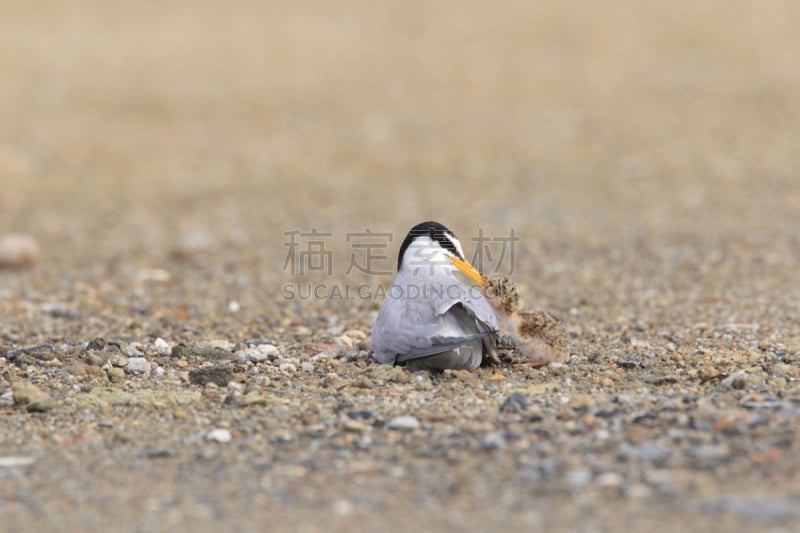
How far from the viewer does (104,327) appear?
7.22 metres

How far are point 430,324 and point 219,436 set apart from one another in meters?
1.41

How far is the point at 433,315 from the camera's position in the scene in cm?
541

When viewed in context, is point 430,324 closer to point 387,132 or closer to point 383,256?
point 383,256

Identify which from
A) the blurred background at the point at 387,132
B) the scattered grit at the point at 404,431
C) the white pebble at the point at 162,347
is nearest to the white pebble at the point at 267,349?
the scattered grit at the point at 404,431

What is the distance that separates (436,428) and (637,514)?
1167mm

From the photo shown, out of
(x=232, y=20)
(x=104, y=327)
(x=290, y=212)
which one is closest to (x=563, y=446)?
(x=104, y=327)

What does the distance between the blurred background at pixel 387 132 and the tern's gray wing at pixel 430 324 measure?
2.73 meters

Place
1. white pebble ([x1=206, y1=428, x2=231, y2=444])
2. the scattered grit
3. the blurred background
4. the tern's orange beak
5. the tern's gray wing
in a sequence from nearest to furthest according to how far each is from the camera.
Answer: the scattered grit, white pebble ([x1=206, y1=428, x2=231, y2=444]), the tern's gray wing, the tern's orange beak, the blurred background

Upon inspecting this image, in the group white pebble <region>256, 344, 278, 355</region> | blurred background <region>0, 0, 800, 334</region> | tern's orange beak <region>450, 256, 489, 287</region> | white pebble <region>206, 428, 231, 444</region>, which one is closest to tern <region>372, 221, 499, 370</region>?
tern's orange beak <region>450, 256, 489, 287</region>

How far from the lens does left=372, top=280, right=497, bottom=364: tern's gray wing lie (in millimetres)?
5336

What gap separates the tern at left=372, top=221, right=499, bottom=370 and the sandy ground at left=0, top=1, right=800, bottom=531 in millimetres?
157

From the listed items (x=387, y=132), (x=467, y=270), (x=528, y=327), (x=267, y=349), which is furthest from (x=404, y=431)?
(x=387, y=132)

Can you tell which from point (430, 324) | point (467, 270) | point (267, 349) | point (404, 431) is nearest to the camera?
point (404, 431)

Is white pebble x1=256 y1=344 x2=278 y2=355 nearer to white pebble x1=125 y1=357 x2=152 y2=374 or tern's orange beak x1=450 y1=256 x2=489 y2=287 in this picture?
white pebble x1=125 y1=357 x2=152 y2=374
